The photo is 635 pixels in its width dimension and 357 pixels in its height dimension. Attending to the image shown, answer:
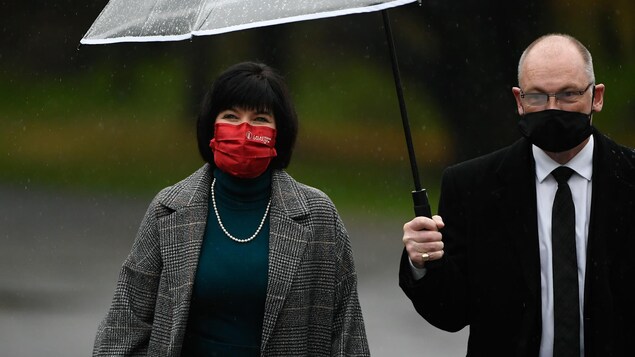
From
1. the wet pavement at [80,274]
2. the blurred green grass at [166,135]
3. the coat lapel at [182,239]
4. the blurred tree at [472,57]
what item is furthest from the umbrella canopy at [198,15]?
the blurred green grass at [166,135]

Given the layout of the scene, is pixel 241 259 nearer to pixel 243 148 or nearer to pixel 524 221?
pixel 243 148

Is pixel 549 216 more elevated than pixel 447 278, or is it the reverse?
pixel 549 216

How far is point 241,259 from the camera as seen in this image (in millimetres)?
4266

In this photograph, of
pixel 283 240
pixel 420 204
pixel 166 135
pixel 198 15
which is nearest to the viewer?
pixel 198 15

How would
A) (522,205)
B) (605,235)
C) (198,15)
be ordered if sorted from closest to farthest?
(198,15), (605,235), (522,205)

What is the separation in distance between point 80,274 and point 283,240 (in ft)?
19.7

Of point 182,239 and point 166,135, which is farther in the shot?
point 166,135

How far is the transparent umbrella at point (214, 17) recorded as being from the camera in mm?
3471

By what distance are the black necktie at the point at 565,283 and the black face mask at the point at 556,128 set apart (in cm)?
20

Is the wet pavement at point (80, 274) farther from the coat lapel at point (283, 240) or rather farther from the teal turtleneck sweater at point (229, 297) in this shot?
the teal turtleneck sweater at point (229, 297)

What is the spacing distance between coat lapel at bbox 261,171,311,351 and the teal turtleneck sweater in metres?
0.03

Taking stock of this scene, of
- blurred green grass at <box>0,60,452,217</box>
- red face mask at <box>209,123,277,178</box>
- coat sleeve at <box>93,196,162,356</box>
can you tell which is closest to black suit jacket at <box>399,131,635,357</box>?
red face mask at <box>209,123,277,178</box>

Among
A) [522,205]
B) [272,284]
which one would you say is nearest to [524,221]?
[522,205]

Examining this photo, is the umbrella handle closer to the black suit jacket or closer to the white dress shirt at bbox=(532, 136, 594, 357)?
the black suit jacket
